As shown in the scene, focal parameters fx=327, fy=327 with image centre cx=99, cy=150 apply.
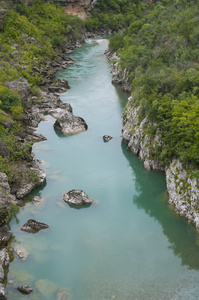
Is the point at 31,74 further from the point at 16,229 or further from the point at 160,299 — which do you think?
the point at 160,299

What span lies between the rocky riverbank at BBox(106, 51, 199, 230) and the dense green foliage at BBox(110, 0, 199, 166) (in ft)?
3.09

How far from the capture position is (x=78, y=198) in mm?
33062

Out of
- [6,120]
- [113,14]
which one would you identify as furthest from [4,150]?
[113,14]

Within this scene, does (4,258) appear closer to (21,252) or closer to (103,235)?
(21,252)

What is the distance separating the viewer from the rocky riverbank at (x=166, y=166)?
96.1ft

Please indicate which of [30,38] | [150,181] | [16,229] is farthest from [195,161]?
[30,38]

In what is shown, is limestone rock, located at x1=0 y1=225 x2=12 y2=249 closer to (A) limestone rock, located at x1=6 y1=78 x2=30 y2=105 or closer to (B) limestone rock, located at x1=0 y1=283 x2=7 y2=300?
(B) limestone rock, located at x1=0 y1=283 x2=7 y2=300

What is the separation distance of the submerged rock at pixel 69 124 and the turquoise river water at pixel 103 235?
1874 millimetres

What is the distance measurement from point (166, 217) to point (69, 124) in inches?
900

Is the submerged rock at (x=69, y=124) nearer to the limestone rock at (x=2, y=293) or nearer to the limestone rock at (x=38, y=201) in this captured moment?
the limestone rock at (x=38, y=201)

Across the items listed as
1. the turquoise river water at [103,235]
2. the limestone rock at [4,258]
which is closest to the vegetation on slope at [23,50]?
the turquoise river water at [103,235]

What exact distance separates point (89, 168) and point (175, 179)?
11523mm

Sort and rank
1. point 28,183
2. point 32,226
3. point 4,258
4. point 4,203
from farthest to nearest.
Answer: point 28,183 < point 32,226 < point 4,203 < point 4,258

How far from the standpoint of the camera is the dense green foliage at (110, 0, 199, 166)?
31062mm
